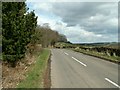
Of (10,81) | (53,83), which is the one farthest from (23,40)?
(53,83)

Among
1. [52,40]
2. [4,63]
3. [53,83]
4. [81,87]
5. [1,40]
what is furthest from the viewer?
[52,40]

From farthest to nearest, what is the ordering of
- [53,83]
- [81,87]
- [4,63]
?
[4,63] → [53,83] → [81,87]

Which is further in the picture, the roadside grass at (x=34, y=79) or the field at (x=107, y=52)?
the field at (x=107, y=52)

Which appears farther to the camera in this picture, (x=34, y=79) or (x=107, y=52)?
(x=107, y=52)

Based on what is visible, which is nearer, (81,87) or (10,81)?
(81,87)

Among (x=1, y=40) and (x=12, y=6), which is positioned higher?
(x=12, y=6)

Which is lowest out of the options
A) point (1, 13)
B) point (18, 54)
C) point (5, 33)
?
point (18, 54)

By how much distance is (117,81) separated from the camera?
51.0 feet

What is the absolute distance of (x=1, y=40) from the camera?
19.8 metres

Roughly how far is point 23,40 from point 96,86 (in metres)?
9.56

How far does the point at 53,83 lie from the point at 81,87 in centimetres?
189

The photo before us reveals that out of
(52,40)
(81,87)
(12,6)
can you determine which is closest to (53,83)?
(81,87)

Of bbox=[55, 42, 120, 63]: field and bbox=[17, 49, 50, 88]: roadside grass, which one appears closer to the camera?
bbox=[17, 49, 50, 88]: roadside grass

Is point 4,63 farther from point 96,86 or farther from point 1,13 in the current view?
point 96,86
